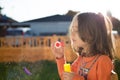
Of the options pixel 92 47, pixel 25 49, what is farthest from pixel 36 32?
pixel 92 47

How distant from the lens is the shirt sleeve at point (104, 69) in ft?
5.62

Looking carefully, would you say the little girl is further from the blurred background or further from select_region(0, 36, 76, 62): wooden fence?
select_region(0, 36, 76, 62): wooden fence

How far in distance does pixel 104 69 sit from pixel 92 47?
0.42 feet

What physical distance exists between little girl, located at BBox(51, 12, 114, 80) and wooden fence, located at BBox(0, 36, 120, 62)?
16.5 inches

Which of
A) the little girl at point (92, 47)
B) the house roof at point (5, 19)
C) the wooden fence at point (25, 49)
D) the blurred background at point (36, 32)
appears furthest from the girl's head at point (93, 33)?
the house roof at point (5, 19)

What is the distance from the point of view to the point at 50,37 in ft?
7.21

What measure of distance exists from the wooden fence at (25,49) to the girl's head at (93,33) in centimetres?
42

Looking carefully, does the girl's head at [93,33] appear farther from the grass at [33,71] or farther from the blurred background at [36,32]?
the grass at [33,71]

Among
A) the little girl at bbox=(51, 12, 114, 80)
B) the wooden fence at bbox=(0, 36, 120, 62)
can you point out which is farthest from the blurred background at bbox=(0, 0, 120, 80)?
the little girl at bbox=(51, 12, 114, 80)

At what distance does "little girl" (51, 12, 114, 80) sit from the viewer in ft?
5.66

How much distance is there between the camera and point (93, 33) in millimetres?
1768

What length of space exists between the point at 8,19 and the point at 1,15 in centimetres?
5

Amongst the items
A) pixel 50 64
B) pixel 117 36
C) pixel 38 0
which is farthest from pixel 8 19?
pixel 117 36

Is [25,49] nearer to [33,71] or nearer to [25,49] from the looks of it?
[25,49]
